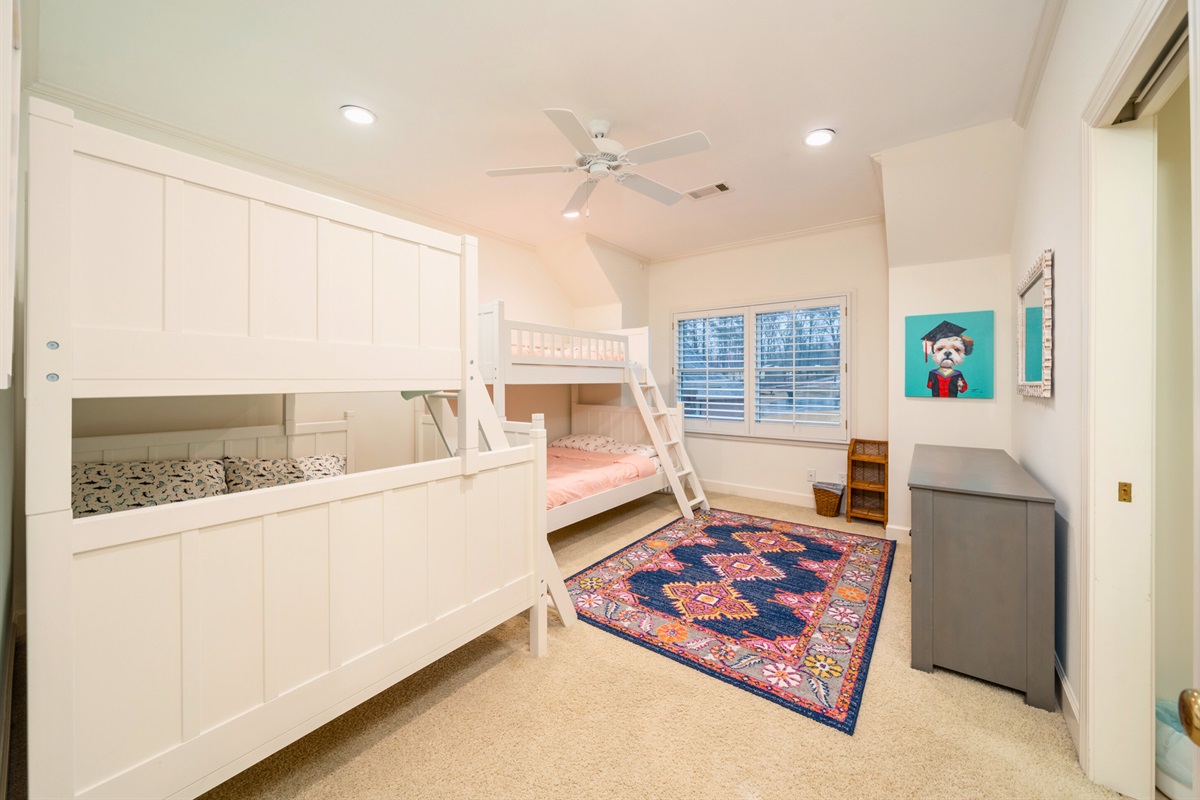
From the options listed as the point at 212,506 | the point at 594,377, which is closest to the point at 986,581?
the point at 212,506

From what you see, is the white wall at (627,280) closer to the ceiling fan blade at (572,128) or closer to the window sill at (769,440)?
the window sill at (769,440)

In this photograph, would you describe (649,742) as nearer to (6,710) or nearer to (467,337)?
(467,337)

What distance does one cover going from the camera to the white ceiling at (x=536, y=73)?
1.86 m

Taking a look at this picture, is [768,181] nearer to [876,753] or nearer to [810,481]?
[810,481]

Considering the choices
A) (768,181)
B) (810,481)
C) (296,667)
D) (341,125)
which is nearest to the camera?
(296,667)

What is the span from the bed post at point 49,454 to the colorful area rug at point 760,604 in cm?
188

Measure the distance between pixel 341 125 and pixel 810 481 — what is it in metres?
4.54

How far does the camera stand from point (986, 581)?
1863mm

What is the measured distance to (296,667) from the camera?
1347mm

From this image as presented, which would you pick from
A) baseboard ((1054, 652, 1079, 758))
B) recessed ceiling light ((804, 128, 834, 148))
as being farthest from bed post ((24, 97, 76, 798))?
recessed ceiling light ((804, 128, 834, 148))

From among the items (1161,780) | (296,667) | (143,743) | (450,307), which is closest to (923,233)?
(1161,780)

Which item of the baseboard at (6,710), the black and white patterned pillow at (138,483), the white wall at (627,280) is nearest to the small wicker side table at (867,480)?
the white wall at (627,280)

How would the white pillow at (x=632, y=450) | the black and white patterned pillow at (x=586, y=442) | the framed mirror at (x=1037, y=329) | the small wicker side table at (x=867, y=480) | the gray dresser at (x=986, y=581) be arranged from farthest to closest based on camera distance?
the black and white patterned pillow at (x=586, y=442) → the white pillow at (x=632, y=450) → the small wicker side table at (x=867, y=480) → the framed mirror at (x=1037, y=329) → the gray dresser at (x=986, y=581)

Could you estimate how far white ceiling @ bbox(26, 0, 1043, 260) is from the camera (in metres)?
1.86
